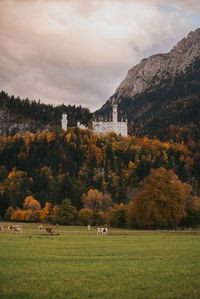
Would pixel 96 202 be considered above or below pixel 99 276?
above

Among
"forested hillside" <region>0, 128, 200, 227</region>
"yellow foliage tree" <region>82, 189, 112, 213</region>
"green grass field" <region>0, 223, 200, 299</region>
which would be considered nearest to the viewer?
"green grass field" <region>0, 223, 200, 299</region>

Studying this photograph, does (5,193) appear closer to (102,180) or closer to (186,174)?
(102,180)

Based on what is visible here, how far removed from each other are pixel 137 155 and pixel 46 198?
7462 cm

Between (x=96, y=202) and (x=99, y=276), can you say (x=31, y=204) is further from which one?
(x=99, y=276)

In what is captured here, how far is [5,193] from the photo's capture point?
130000mm

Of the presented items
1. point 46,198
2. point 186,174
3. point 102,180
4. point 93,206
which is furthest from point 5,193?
point 186,174

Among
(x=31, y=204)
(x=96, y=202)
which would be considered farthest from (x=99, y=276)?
(x=31, y=204)

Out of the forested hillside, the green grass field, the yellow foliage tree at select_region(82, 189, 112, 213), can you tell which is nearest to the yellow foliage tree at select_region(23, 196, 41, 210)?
the yellow foliage tree at select_region(82, 189, 112, 213)

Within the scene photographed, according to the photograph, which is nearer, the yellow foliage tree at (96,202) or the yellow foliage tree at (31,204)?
the yellow foliage tree at (96,202)

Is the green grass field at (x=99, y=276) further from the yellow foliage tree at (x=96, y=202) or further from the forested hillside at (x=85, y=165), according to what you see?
the forested hillside at (x=85, y=165)

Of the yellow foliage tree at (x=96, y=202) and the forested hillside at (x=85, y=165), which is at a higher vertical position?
the forested hillside at (x=85, y=165)

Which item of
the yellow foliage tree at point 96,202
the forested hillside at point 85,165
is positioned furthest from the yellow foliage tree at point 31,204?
the forested hillside at point 85,165

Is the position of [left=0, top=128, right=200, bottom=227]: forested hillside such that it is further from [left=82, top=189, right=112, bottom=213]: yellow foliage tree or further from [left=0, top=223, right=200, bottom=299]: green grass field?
[left=0, top=223, right=200, bottom=299]: green grass field

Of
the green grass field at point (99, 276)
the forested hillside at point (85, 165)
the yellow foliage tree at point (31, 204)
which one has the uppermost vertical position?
the forested hillside at point (85, 165)
